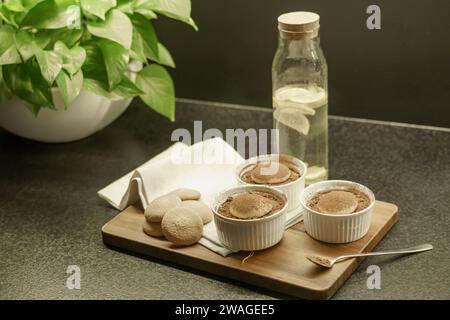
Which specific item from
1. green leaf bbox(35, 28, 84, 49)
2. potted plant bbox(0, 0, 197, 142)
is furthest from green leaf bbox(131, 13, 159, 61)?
green leaf bbox(35, 28, 84, 49)

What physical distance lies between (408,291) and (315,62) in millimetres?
413

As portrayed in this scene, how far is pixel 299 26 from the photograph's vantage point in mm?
1239

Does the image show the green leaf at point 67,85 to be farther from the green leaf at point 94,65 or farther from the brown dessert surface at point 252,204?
the brown dessert surface at point 252,204

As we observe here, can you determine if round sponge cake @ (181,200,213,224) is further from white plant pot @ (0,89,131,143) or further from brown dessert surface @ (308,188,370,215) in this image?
white plant pot @ (0,89,131,143)

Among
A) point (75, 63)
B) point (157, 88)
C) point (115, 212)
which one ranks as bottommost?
point (115, 212)

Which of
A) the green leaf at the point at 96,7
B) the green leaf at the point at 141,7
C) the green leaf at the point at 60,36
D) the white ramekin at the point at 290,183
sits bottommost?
the white ramekin at the point at 290,183

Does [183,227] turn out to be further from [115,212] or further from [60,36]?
[60,36]

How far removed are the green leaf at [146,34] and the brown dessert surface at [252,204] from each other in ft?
1.30

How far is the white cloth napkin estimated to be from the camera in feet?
4.39

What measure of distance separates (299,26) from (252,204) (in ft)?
0.94

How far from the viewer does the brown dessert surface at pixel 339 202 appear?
1171 mm

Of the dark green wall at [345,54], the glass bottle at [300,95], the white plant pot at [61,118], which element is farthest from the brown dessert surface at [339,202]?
the white plant pot at [61,118]

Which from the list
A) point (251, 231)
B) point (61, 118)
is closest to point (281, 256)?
point (251, 231)

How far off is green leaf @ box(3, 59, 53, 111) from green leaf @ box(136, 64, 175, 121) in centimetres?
20
